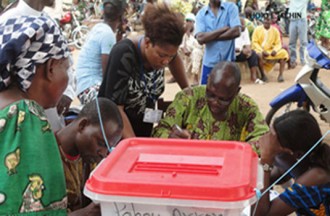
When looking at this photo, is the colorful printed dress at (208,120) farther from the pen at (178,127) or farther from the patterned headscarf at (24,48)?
→ the patterned headscarf at (24,48)

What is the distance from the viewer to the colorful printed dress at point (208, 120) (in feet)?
7.90

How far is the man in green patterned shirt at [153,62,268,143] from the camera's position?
2.34 meters

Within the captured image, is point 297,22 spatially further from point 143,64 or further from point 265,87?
point 143,64

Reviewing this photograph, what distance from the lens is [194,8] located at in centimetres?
985

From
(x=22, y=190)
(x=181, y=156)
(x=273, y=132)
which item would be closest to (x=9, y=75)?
(x=22, y=190)

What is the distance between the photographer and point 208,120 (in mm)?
2426

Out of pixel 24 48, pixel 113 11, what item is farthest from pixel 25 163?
pixel 113 11

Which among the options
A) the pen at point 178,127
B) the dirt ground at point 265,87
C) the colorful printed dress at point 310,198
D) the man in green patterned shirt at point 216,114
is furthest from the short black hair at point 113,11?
the dirt ground at point 265,87

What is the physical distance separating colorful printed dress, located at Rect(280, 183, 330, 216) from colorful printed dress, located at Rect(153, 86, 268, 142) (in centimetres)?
50

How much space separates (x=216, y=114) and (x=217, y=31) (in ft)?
7.78

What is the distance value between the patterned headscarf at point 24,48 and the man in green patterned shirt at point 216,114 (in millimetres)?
1181

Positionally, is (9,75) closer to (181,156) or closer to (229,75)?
(181,156)

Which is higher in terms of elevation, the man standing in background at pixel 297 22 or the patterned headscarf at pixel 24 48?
the patterned headscarf at pixel 24 48

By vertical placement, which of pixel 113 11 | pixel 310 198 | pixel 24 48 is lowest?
pixel 310 198
